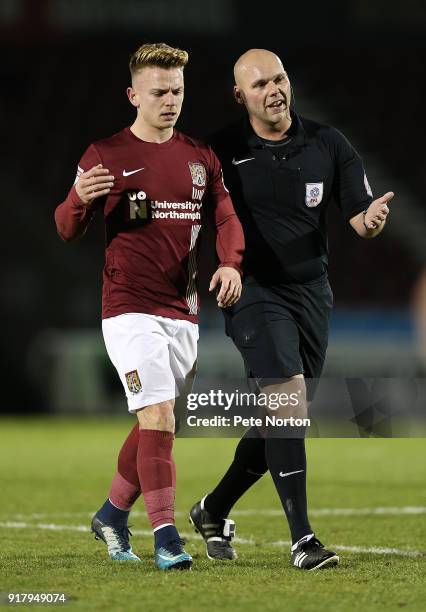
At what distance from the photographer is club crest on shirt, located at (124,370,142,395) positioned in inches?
187

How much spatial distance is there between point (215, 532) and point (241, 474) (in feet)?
0.89

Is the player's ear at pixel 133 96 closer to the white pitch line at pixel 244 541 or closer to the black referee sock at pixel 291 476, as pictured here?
the black referee sock at pixel 291 476

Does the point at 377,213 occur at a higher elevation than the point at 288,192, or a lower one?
lower

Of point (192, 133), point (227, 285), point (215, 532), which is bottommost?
point (215, 532)

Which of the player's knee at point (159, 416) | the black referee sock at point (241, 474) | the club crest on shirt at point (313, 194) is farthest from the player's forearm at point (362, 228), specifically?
the player's knee at point (159, 416)

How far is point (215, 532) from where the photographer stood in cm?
543

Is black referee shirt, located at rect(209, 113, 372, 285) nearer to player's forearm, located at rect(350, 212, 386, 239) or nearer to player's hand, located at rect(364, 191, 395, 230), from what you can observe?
player's forearm, located at rect(350, 212, 386, 239)

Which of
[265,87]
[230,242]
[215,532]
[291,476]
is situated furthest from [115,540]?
[265,87]

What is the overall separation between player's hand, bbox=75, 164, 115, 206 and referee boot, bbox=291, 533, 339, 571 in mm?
1521

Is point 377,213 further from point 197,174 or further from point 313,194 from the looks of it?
point 197,174

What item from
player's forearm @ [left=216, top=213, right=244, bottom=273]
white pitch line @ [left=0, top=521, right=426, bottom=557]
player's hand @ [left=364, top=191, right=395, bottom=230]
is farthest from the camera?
white pitch line @ [left=0, top=521, right=426, bottom=557]

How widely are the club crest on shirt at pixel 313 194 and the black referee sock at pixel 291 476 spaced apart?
3.27ft

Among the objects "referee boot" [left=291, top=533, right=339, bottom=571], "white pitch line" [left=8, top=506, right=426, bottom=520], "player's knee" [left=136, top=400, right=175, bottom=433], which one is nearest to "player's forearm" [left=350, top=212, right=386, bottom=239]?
"player's knee" [left=136, top=400, right=175, bottom=433]

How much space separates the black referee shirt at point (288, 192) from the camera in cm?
524
